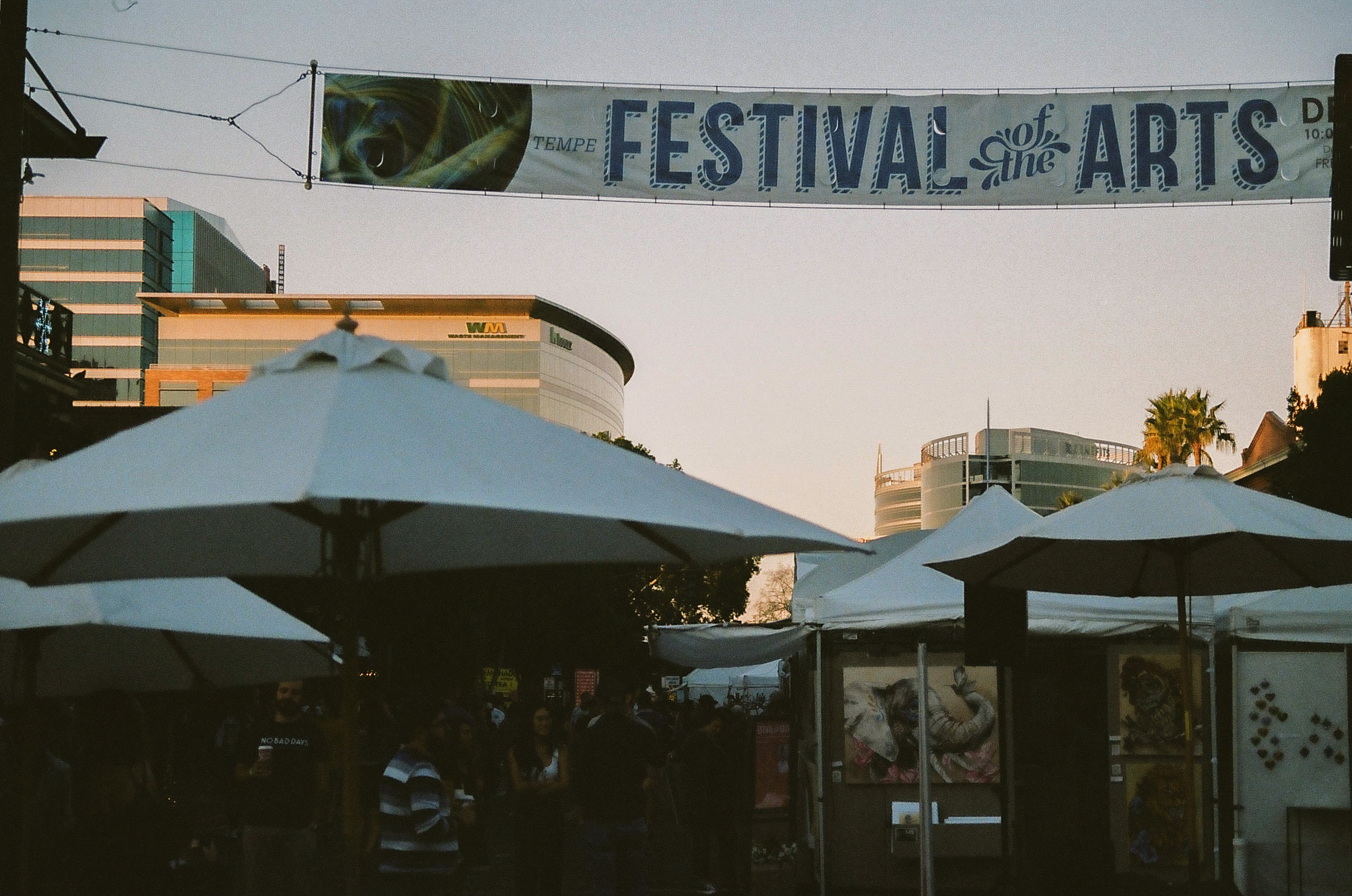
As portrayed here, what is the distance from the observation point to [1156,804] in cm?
1221

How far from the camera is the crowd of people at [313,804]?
660 cm

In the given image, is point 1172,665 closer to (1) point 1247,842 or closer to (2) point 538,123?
(1) point 1247,842

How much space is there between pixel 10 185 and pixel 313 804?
4199 mm

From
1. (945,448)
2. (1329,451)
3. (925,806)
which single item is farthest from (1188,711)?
(945,448)

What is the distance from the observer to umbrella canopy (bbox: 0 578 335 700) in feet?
21.2

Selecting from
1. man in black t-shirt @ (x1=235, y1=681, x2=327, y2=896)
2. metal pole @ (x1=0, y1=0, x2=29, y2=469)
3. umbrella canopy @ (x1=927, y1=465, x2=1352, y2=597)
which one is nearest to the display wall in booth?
umbrella canopy @ (x1=927, y1=465, x2=1352, y2=597)

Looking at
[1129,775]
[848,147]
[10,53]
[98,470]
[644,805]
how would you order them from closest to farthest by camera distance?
[98,470]
[10,53]
[644,805]
[848,147]
[1129,775]

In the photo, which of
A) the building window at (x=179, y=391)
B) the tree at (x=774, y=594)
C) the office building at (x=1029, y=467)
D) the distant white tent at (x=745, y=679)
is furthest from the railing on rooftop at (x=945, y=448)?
the distant white tent at (x=745, y=679)

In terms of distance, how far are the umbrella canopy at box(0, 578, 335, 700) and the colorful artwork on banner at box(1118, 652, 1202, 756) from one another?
23.6 feet

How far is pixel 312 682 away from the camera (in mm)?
27297

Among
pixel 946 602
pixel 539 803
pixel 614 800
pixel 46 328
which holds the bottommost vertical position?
pixel 539 803

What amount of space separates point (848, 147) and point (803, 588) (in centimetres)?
391

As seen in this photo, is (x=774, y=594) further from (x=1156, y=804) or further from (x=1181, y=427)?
(x=1156, y=804)

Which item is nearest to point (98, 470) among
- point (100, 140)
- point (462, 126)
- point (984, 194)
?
point (100, 140)
